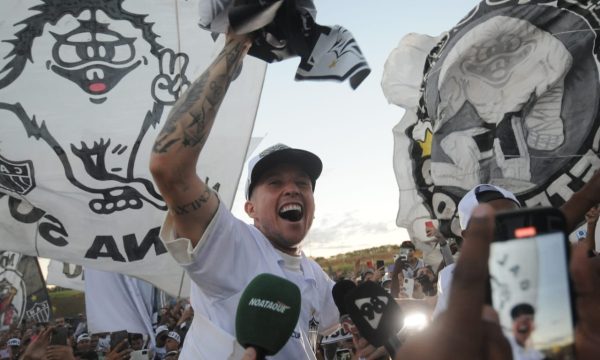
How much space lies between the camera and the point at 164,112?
5418 mm

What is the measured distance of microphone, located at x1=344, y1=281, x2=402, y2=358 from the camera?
1.36 meters

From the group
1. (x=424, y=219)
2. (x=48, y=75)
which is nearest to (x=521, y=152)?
(x=424, y=219)

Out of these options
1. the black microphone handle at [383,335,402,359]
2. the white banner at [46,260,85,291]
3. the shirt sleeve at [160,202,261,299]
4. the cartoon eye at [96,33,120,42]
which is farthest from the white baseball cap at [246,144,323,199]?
the white banner at [46,260,85,291]

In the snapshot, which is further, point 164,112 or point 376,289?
point 164,112

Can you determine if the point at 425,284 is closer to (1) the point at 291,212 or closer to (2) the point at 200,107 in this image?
(1) the point at 291,212

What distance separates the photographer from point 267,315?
1.50 meters

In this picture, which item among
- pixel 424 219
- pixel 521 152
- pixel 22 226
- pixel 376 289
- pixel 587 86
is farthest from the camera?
pixel 424 219

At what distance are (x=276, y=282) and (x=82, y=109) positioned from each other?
4429 millimetres

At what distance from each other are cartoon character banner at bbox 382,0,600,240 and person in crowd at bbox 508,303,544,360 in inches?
169

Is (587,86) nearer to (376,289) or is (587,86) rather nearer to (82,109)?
(376,289)

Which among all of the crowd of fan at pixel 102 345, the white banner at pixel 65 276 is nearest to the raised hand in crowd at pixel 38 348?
the crowd of fan at pixel 102 345

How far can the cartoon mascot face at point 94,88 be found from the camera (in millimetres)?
5227

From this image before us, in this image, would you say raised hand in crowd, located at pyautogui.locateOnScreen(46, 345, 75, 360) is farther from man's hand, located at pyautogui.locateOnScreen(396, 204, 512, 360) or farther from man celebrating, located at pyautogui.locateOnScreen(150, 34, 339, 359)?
man's hand, located at pyautogui.locateOnScreen(396, 204, 512, 360)

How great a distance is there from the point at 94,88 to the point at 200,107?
402cm
